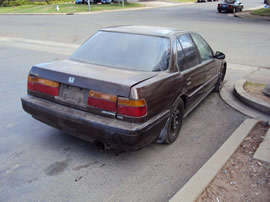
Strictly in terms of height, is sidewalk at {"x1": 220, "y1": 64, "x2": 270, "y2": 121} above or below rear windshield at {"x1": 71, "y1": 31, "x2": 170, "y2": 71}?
below

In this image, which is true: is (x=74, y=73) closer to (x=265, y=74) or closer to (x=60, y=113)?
(x=60, y=113)

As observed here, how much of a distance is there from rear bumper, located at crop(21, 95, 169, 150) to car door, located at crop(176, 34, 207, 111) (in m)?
0.79

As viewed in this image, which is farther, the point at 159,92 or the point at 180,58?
the point at 180,58

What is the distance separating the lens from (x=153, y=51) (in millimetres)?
3760

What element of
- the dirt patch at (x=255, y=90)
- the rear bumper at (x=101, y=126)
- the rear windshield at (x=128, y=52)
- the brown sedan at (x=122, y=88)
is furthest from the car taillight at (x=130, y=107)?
the dirt patch at (x=255, y=90)

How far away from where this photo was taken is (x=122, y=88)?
9.98 ft

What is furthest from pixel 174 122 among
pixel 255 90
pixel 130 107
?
pixel 255 90

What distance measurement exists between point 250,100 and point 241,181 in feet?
8.89

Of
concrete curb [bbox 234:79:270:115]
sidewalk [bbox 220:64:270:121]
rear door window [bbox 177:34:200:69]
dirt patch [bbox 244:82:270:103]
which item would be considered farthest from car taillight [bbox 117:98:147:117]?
dirt patch [bbox 244:82:270:103]

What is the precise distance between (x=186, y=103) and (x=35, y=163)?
223 cm

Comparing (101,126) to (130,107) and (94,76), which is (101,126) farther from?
(94,76)

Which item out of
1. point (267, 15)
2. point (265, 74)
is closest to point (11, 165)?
point (265, 74)

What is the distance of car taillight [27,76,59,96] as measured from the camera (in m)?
3.46

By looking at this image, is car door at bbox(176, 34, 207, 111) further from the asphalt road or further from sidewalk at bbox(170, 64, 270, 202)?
sidewalk at bbox(170, 64, 270, 202)
